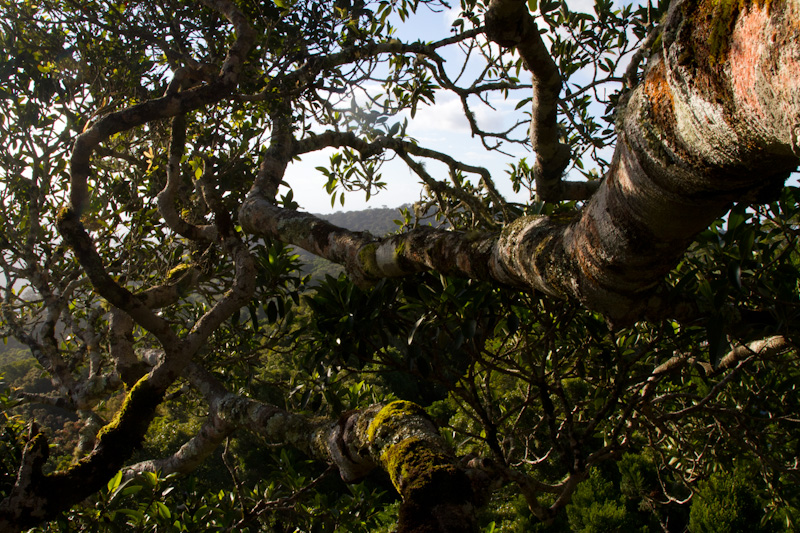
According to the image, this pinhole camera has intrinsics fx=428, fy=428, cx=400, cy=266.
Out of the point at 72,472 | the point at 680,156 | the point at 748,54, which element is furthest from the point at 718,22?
the point at 72,472

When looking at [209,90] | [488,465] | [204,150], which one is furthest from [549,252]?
[204,150]

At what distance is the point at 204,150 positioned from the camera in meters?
3.86

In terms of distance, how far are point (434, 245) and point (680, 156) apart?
1050mm

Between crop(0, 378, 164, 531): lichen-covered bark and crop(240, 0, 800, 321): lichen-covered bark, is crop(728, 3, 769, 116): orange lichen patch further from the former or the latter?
crop(0, 378, 164, 531): lichen-covered bark

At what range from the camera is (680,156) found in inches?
26.5

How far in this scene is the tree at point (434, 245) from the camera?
0.74 metres

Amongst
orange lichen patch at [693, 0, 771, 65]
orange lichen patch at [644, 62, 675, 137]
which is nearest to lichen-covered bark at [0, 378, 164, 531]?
orange lichen patch at [644, 62, 675, 137]

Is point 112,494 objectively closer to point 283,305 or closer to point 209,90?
point 283,305

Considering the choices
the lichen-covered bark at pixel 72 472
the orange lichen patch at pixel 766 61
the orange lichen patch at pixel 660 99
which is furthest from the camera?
the lichen-covered bark at pixel 72 472

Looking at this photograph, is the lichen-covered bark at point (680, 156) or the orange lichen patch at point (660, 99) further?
the orange lichen patch at point (660, 99)

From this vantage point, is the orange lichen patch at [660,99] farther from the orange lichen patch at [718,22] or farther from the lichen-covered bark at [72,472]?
the lichen-covered bark at [72,472]

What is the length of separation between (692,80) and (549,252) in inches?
23.6

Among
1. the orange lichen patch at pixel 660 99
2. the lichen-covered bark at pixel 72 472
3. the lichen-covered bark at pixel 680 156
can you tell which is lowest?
the lichen-covered bark at pixel 72 472

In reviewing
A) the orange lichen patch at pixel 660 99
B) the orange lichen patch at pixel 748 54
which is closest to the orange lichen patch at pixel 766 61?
the orange lichen patch at pixel 748 54
